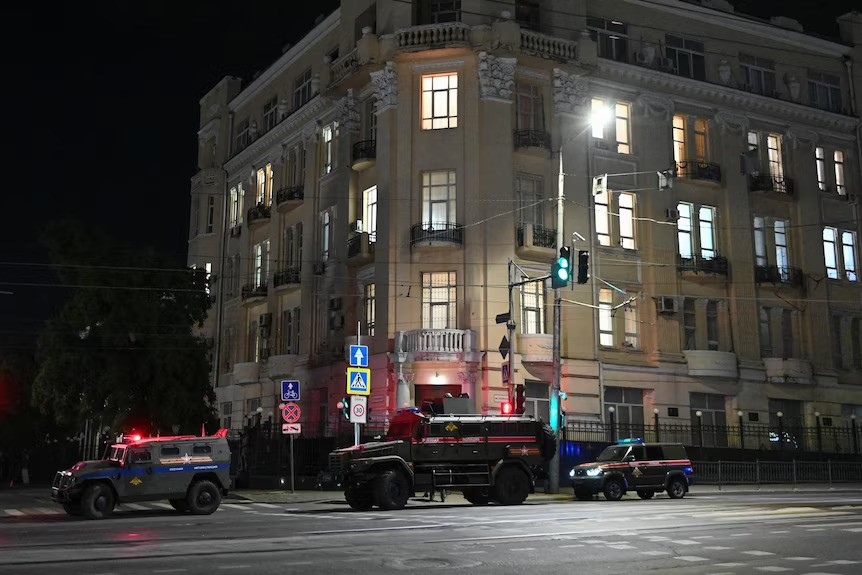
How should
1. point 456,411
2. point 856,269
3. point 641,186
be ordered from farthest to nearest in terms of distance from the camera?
1. point 856,269
2. point 641,186
3. point 456,411

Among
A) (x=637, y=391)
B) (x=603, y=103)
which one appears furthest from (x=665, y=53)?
(x=637, y=391)

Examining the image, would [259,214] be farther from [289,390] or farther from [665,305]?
[665,305]

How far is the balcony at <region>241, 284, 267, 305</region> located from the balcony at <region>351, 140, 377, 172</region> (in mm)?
11727

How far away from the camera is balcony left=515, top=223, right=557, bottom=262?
38.6 meters

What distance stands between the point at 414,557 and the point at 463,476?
12360 millimetres

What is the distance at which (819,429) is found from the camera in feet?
143

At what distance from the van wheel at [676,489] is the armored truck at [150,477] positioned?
45.7 feet

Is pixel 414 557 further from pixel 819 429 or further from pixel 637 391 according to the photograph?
Result: pixel 819 429

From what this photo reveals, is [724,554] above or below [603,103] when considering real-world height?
below

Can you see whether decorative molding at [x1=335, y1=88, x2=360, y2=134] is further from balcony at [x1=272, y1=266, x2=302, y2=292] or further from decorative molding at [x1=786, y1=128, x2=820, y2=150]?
decorative molding at [x1=786, y1=128, x2=820, y2=150]

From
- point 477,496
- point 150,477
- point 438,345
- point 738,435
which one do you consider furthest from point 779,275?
point 150,477

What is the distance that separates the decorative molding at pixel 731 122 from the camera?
45.9 m

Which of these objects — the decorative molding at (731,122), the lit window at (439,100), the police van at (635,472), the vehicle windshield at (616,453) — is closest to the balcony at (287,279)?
the lit window at (439,100)

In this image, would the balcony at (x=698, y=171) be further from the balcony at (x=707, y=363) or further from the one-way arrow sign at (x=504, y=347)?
the one-way arrow sign at (x=504, y=347)
